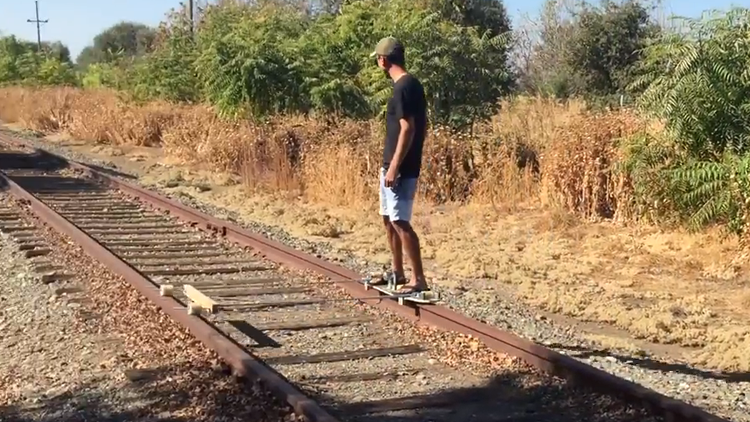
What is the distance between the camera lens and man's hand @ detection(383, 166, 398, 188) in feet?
24.9

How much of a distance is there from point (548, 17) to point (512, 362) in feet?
131

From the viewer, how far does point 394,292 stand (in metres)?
8.08

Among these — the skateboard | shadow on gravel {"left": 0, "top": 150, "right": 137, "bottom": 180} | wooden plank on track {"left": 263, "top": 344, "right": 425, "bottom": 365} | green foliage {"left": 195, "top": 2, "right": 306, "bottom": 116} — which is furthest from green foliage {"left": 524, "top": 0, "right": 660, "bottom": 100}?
wooden plank on track {"left": 263, "top": 344, "right": 425, "bottom": 365}

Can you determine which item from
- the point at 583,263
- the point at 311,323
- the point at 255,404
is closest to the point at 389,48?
the point at 311,323

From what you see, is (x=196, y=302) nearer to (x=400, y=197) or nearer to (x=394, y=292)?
(x=394, y=292)

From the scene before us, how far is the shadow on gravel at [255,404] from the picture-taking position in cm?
551

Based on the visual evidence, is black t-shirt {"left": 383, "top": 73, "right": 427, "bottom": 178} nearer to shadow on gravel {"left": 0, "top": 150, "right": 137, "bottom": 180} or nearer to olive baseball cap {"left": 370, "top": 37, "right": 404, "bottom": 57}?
olive baseball cap {"left": 370, "top": 37, "right": 404, "bottom": 57}

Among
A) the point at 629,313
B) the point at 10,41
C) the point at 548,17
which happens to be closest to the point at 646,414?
the point at 629,313

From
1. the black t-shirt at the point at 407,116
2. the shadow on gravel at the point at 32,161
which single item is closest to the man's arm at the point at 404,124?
the black t-shirt at the point at 407,116

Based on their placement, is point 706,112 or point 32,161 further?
point 32,161

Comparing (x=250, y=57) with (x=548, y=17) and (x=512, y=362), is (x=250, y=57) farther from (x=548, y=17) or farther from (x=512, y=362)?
(x=548, y=17)

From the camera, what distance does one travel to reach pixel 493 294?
370 inches

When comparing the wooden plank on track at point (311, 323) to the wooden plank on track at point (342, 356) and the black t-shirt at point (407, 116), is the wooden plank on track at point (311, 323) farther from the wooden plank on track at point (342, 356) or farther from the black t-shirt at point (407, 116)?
the black t-shirt at point (407, 116)

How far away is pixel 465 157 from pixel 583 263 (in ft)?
17.1
